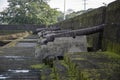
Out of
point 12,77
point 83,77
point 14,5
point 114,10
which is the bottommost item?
point 12,77

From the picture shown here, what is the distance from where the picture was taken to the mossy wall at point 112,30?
5004mm

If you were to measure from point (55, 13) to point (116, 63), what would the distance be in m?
51.7

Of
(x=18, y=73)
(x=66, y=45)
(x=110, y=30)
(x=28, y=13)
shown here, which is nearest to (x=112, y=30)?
(x=110, y=30)

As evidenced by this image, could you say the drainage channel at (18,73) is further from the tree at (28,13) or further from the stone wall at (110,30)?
the tree at (28,13)

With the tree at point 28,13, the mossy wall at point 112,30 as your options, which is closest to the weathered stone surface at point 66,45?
the mossy wall at point 112,30

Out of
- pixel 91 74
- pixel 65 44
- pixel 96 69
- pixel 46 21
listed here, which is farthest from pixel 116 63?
pixel 46 21

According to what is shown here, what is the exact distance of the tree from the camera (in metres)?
53.0

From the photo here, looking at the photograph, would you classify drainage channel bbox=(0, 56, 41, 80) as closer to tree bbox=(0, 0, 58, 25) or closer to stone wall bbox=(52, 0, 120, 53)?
stone wall bbox=(52, 0, 120, 53)

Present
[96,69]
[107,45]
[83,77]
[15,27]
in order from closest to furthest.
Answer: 1. [83,77]
2. [96,69]
3. [107,45]
4. [15,27]

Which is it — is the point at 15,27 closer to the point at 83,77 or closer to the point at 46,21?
the point at 46,21

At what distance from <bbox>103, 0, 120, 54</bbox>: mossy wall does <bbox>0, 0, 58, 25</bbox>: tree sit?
47338mm

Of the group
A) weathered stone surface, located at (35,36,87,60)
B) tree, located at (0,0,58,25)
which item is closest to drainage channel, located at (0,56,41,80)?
weathered stone surface, located at (35,36,87,60)

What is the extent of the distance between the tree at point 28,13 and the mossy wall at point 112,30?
4734 cm

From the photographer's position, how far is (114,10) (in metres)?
5.36
